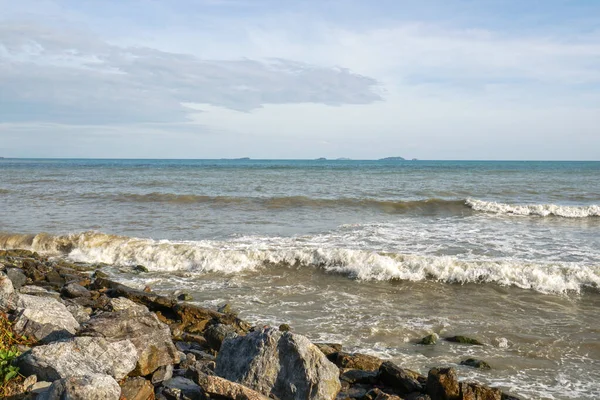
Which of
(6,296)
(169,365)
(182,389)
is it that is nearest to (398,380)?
(182,389)

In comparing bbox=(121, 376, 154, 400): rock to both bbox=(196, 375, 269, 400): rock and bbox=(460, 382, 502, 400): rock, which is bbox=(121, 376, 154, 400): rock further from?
bbox=(460, 382, 502, 400): rock

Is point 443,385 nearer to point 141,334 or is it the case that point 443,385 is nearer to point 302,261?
point 141,334

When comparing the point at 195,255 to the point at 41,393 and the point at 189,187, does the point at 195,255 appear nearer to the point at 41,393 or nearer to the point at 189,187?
the point at 41,393

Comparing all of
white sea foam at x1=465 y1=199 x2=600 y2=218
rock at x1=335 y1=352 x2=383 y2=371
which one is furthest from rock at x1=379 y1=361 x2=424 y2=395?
white sea foam at x1=465 y1=199 x2=600 y2=218

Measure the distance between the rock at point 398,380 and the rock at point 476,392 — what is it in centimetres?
58

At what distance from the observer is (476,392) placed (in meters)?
6.08

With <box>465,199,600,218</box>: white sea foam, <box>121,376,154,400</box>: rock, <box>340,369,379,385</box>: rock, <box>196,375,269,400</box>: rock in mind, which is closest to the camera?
<box>196,375,269,400</box>: rock

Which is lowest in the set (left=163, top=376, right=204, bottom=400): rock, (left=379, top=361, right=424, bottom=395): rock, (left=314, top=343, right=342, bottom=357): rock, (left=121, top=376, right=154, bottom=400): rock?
(left=314, top=343, right=342, bottom=357): rock

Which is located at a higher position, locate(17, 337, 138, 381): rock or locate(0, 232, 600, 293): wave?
locate(17, 337, 138, 381): rock

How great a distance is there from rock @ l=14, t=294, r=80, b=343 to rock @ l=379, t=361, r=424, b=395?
3.96 m

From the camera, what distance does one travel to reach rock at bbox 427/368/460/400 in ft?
19.8

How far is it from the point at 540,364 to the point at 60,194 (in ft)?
108

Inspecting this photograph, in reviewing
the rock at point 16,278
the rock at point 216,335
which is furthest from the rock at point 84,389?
the rock at point 16,278

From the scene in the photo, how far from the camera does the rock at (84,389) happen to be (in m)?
4.14
